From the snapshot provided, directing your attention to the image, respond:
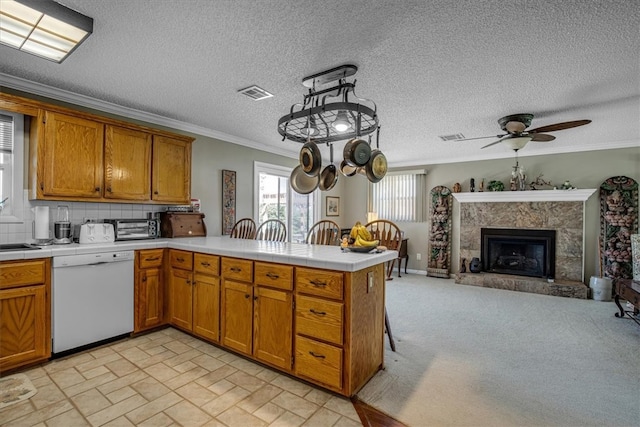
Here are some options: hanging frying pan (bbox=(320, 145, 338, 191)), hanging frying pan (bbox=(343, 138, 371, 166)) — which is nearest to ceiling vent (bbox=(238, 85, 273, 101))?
hanging frying pan (bbox=(320, 145, 338, 191))

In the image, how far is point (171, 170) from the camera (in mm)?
3699

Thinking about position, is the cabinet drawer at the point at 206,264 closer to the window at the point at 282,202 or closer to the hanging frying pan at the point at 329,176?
the hanging frying pan at the point at 329,176

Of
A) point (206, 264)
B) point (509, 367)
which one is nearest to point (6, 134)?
point (206, 264)

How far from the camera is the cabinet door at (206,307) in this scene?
279 centimetres

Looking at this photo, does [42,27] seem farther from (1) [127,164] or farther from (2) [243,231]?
(2) [243,231]

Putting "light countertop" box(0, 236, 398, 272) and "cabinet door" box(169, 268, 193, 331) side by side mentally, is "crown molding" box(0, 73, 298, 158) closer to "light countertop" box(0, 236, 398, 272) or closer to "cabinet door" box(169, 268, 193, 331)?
"light countertop" box(0, 236, 398, 272)

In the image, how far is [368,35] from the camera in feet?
6.63

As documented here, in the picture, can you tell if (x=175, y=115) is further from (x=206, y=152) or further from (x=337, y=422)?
(x=337, y=422)

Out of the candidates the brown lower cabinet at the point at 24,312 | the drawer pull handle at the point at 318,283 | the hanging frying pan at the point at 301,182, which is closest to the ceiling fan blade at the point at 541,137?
the hanging frying pan at the point at 301,182

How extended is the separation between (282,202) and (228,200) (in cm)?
134

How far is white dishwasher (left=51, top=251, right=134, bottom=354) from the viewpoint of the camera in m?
2.59

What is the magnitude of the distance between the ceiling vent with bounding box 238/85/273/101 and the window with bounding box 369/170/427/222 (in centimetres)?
434

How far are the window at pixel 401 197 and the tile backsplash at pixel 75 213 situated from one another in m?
4.62

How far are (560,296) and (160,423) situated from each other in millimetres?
5634
